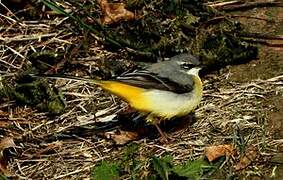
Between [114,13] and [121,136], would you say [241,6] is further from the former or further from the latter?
[121,136]

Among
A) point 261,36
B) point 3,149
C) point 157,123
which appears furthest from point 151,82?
point 261,36

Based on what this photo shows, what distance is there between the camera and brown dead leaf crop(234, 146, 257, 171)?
6086mm

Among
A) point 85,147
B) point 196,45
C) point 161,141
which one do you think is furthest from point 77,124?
point 196,45

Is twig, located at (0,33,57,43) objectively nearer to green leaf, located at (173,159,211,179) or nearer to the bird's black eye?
the bird's black eye

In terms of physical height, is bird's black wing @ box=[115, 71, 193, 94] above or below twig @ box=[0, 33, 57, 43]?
below

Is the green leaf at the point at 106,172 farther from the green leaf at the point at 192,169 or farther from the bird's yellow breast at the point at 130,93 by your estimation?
the bird's yellow breast at the point at 130,93

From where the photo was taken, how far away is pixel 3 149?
6.51 m

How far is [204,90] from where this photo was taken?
24.2 feet

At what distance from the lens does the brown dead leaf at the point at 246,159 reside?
6.09 metres

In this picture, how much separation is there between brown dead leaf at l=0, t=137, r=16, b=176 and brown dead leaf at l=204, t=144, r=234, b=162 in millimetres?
1636

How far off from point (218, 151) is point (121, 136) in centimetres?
98

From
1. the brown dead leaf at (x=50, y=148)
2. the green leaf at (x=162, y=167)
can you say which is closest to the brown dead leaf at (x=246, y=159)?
the green leaf at (x=162, y=167)

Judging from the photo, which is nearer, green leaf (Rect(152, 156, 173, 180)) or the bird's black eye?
green leaf (Rect(152, 156, 173, 180))

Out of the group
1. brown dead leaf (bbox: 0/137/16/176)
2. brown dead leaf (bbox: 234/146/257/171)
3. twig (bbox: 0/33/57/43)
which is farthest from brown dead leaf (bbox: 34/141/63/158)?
twig (bbox: 0/33/57/43)
